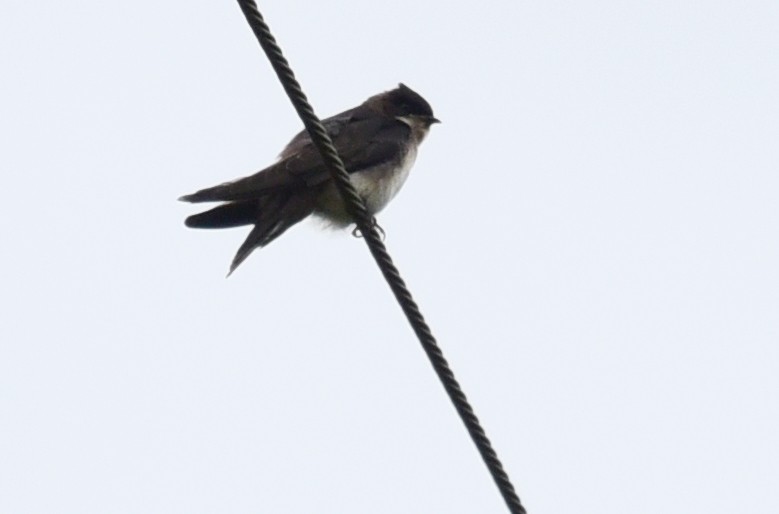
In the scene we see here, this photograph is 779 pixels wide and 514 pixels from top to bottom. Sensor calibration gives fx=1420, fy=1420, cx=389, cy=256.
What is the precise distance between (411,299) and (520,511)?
0.76 meters

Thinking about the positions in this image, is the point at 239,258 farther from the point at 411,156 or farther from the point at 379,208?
the point at 411,156

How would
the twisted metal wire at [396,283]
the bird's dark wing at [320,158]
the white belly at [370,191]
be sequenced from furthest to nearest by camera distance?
the white belly at [370,191]
the bird's dark wing at [320,158]
the twisted metal wire at [396,283]

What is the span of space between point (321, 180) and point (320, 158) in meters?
0.11

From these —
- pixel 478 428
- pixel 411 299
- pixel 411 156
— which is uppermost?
pixel 411 156

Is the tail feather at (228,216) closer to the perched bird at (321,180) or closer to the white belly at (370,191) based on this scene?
the perched bird at (321,180)

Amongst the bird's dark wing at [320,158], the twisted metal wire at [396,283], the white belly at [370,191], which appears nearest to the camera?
the twisted metal wire at [396,283]

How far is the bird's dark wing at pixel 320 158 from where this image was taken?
6.69m

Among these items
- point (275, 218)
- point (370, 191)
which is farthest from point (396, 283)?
point (370, 191)

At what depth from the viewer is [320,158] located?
7059 mm

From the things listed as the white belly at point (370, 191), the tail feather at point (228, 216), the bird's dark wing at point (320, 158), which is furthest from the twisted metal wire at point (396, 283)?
the white belly at point (370, 191)

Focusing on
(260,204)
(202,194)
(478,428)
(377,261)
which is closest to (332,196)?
(260,204)

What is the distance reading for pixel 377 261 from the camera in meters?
4.72

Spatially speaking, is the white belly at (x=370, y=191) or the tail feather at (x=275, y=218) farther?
the white belly at (x=370, y=191)

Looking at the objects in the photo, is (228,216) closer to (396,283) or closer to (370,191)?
(370,191)
